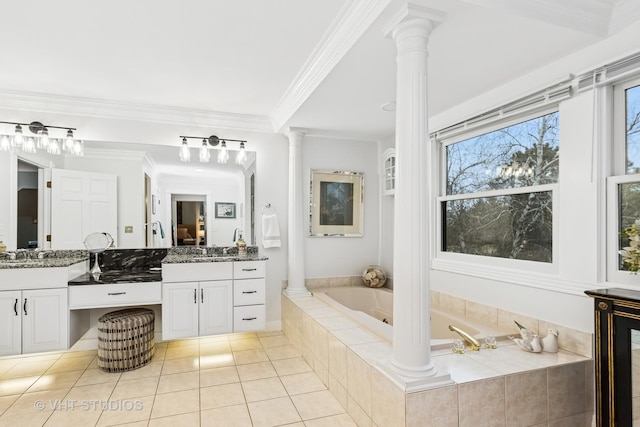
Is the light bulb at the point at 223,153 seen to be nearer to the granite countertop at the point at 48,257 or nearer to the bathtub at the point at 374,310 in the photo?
the granite countertop at the point at 48,257

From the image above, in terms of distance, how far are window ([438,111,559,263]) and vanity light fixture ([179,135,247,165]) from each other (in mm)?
2086

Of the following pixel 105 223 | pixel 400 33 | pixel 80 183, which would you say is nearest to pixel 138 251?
pixel 105 223

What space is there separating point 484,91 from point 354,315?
200 centimetres

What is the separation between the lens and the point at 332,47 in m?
2.14

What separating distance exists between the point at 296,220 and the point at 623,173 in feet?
8.62

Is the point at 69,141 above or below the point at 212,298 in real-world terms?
above

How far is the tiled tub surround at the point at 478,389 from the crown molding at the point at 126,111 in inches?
95.9

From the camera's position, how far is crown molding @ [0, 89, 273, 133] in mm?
3027

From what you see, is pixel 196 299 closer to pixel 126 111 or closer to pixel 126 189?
pixel 126 189

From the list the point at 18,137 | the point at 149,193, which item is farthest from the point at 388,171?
the point at 18,137

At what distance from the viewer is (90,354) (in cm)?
316

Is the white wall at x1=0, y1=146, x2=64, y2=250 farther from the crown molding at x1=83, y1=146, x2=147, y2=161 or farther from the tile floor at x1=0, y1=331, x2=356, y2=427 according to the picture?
the tile floor at x1=0, y1=331, x2=356, y2=427

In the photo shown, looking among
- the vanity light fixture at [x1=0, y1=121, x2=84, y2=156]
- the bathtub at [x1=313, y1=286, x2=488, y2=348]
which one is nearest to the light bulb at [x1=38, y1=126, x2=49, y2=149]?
the vanity light fixture at [x1=0, y1=121, x2=84, y2=156]

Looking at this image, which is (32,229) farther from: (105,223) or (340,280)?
(340,280)
